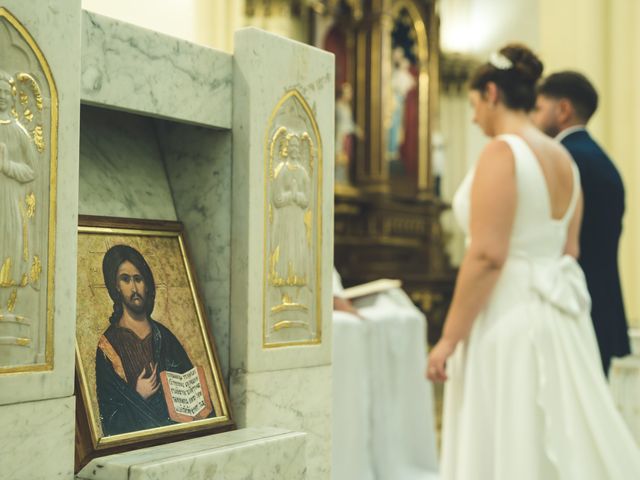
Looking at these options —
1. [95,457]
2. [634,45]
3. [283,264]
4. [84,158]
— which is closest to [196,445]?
[95,457]

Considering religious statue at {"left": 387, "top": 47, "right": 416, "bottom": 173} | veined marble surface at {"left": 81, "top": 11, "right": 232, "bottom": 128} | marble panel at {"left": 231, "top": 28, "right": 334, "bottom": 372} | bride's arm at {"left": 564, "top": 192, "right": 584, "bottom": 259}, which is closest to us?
veined marble surface at {"left": 81, "top": 11, "right": 232, "bottom": 128}

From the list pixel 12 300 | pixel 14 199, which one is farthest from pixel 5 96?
pixel 12 300

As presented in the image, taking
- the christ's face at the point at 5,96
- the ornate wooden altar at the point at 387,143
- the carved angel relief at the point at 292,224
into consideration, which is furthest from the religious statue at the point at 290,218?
the ornate wooden altar at the point at 387,143

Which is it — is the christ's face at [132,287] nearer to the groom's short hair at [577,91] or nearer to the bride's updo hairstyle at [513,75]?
the bride's updo hairstyle at [513,75]

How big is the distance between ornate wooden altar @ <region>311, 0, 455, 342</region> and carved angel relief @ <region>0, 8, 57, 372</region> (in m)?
7.09

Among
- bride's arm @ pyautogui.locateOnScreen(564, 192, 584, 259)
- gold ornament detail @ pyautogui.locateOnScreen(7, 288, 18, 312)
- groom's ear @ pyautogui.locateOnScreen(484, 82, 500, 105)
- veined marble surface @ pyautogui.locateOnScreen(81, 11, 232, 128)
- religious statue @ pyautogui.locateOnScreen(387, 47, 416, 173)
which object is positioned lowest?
gold ornament detail @ pyautogui.locateOnScreen(7, 288, 18, 312)

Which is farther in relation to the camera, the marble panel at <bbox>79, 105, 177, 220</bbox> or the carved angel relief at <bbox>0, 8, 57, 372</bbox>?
the marble panel at <bbox>79, 105, 177, 220</bbox>

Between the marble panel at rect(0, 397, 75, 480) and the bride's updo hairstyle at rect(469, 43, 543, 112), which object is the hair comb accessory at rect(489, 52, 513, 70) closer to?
the bride's updo hairstyle at rect(469, 43, 543, 112)

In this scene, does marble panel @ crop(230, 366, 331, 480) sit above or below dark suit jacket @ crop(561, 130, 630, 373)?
below

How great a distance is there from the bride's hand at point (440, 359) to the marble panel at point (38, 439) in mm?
1728

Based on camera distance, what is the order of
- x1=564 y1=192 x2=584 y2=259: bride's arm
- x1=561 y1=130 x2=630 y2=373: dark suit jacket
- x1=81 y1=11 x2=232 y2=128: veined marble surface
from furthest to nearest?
1. x1=561 y1=130 x2=630 y2=373: dark suit jacket
2. x1=564 y1=192 x2=584 y2=259: bride's arm
3. x1=81 y1=11 x2=232 y2=128: veined marble surface

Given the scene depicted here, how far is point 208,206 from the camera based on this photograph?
1842mm

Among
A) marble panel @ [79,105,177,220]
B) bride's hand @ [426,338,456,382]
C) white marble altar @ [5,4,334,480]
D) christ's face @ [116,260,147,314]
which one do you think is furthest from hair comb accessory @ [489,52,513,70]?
christ's face @ [116,260,147,314]

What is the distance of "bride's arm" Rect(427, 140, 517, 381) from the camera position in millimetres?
2859
